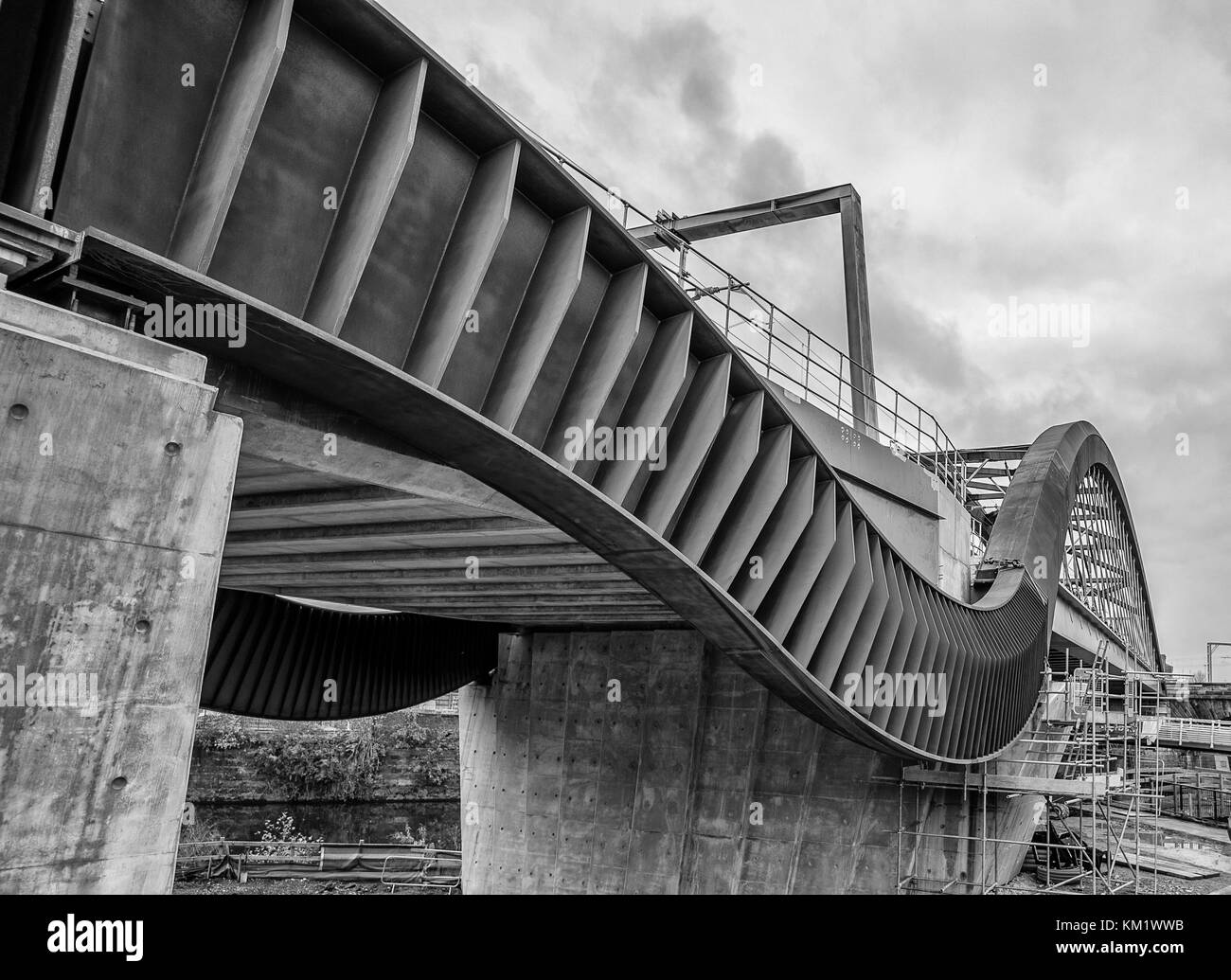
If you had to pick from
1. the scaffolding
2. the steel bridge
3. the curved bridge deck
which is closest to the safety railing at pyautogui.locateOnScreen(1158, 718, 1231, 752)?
the scaffolding

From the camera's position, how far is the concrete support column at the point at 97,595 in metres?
3.31

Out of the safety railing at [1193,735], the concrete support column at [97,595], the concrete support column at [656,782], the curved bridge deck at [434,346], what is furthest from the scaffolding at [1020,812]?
the concrete support column at [97,595]

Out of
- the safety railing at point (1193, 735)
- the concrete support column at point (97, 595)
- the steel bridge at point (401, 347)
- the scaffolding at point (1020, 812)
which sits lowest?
the scaffolding at point (1020, 812)

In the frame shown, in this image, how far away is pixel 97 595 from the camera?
3.55 metres

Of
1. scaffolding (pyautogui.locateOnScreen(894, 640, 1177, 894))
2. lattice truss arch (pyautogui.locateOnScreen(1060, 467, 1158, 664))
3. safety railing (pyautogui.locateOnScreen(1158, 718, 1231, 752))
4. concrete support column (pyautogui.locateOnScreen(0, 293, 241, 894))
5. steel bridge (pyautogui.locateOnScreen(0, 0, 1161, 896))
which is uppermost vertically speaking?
lattice truss arch (pyautogui.locateOnScreen(1060, 467, 1158, 664))

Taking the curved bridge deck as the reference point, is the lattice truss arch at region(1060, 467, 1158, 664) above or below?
above

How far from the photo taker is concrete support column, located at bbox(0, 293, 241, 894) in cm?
331

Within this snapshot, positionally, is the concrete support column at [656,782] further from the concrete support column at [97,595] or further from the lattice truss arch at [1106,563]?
the lattice truss arch at [1106,563]

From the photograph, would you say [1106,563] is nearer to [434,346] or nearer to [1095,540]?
[1095,540]

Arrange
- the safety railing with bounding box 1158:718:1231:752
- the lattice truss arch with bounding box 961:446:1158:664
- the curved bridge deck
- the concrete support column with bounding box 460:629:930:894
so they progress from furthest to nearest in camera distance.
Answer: the lattice truss arch with bounding box 961:446:1158:664 → the safety railing with bounding box 1158:718:1231:752 → the concrete support column with bounding box 460:629:930:894 → the curved bridge deck

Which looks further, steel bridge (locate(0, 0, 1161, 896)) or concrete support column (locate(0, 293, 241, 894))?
steel bridge (locate(0, 0, 1161, 896))

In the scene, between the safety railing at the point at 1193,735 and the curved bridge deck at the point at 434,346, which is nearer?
the curved bridge deck at the point at 434,346

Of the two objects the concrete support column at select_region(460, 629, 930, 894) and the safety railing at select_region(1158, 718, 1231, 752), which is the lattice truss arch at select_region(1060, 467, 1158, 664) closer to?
the safety railing at select_region(1158, 718, 1231, 752)

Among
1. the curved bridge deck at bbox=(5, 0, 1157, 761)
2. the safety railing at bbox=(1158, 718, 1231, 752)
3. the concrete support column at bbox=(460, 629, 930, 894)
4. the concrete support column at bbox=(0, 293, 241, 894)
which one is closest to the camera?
the concrete support column at bbox=(0, 293, 241, 894)
